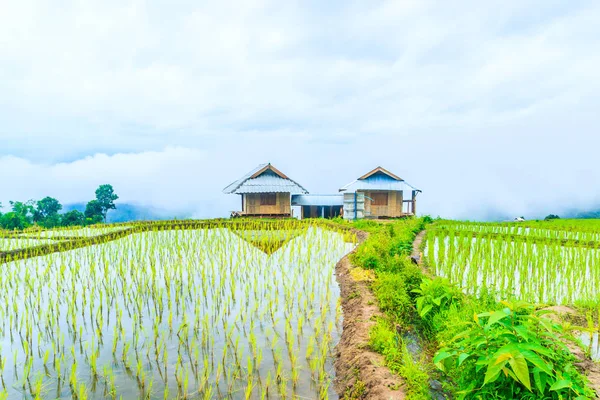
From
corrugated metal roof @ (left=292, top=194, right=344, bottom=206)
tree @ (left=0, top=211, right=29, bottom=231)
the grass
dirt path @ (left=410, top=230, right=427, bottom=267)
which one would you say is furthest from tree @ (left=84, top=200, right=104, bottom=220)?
the grass

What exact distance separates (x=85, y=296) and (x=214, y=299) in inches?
85.7

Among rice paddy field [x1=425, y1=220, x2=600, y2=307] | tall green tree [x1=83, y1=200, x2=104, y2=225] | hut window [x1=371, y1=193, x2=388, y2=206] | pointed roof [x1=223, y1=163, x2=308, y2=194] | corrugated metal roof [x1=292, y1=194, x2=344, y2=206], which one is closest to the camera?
rice paddy field [x1=425, y1=220, x2=600, y2=307]

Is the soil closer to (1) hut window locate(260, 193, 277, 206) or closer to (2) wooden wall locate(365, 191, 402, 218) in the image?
(2) wooden wall locate(365, 191, 402, 218)

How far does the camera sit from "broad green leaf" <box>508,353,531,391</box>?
221 centimetres

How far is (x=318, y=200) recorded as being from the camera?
2364 cm

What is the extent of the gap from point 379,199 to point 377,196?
22 cm

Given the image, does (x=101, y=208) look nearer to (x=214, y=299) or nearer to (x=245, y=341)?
(x=214, y=299)

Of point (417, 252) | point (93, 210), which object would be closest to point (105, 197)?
point (93, 210)

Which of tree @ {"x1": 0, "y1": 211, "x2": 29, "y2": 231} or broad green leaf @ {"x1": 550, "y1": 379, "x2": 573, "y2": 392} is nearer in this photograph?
broad green leaf @ {"x1": 550, "y1": 379, "x2": 573, "y2": 392}

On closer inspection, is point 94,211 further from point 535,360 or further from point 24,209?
point 535,360

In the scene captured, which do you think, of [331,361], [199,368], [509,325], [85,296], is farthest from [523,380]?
[85,296]

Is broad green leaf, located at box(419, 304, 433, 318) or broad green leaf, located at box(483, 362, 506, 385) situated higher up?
broad green leaf, located at box(483, 362, 506, 385)

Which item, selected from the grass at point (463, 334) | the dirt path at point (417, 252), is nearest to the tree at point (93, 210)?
the dirt path at point (417, 252)

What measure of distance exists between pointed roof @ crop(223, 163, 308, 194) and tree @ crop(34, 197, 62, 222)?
1039 cm
